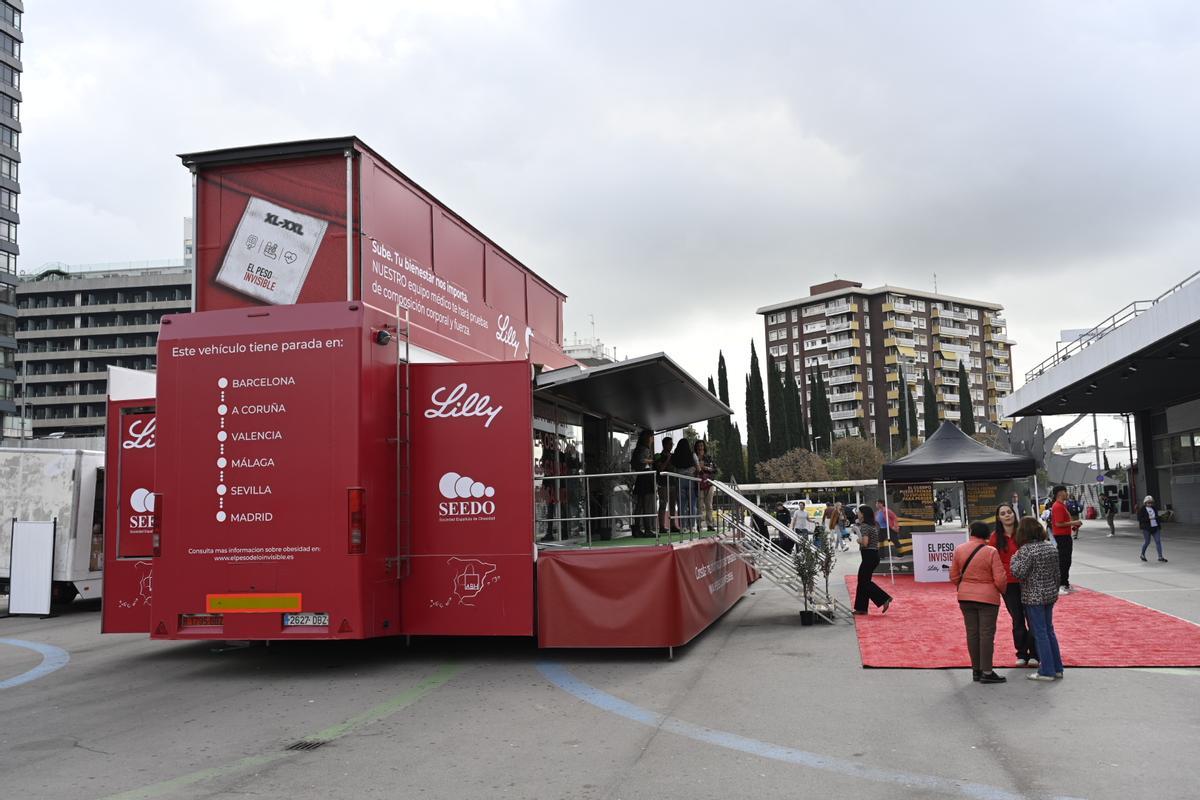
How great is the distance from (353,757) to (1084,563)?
2025 centimetres

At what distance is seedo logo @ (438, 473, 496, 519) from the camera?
9680 millimetres

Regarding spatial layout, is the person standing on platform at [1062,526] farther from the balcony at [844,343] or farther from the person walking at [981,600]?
the balcony at [844,343]

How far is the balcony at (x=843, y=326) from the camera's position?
336 ft

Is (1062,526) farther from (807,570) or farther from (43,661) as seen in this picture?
(43,661)

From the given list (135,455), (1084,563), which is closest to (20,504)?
(135,455)

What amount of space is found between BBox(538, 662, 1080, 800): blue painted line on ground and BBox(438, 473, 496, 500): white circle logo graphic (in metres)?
2.16

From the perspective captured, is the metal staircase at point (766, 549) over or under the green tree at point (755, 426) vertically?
under

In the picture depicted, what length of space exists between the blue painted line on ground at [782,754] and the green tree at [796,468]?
66178 mm

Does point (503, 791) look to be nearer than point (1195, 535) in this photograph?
Yes

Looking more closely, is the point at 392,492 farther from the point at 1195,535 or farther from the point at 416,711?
the point at 1195,535

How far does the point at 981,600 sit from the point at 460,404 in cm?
542

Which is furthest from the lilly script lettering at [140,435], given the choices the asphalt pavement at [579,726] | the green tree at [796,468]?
the green tree at [796,468]

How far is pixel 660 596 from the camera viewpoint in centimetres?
981

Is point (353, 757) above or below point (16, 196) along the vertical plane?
below
